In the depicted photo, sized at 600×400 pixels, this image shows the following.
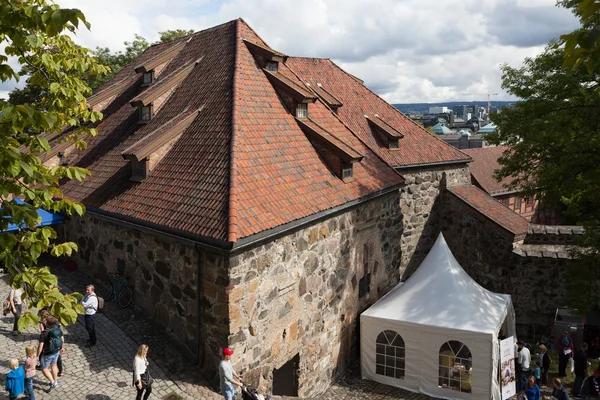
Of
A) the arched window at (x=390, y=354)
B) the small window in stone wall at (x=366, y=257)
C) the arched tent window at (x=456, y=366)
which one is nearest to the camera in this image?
the arched tent window at (x=456, y=366)

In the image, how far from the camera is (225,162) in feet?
31.6

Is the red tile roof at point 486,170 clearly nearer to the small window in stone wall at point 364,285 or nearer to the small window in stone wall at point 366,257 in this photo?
the small window in stone wall at point 364,285

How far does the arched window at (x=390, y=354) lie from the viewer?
12.1 meters

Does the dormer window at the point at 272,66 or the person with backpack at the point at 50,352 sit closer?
the person with backpack at the point at 50,352

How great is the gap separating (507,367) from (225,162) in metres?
8.22

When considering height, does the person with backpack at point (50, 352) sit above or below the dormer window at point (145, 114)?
below

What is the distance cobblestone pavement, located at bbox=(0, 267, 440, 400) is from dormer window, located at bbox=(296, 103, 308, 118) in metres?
6.16

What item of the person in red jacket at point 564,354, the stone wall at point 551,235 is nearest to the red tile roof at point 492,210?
the stone wall at point 551,235

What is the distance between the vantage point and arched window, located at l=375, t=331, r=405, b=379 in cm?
1205

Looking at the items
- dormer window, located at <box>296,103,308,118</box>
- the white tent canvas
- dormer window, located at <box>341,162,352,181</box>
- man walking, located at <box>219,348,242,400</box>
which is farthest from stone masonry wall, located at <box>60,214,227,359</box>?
dormer window, located at <box>296,103,308,118</box>

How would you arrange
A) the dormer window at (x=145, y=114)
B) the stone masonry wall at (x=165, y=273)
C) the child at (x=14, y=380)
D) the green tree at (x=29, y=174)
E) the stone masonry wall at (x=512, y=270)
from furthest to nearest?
the stone masonry wall at (x=512, y=270) < the dormer window at (x=145, y=114) < the stone masonry wall at (x=165, y=273) < the child at (x=14, y=380) < the green tree at (x=29, y=174)

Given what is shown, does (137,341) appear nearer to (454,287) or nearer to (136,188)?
(136,188)

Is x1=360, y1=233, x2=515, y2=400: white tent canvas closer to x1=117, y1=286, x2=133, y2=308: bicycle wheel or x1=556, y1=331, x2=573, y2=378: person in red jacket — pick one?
x1=556, y1=331, x2=573, y2=378: person in red jacket

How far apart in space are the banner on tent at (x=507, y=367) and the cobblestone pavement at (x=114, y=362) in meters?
3.10
